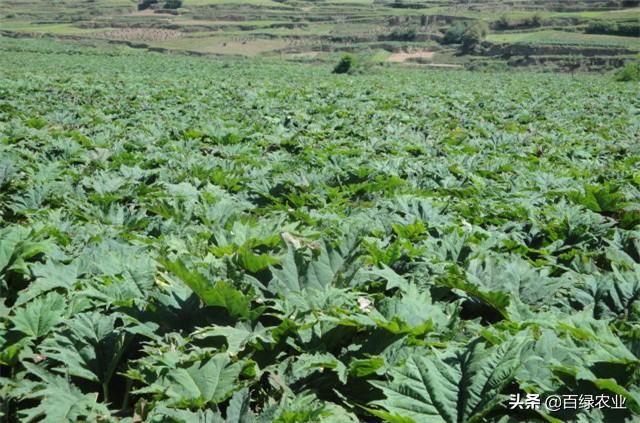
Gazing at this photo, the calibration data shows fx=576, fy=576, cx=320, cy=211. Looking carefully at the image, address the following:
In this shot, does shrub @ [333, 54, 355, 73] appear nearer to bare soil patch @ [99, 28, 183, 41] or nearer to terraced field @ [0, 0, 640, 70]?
terraced field @ [0, 0, 640, 70]

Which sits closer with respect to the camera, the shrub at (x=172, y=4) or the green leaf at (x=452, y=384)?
the green leaf at (x=452, y=384)

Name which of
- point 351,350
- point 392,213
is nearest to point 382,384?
point 351,350

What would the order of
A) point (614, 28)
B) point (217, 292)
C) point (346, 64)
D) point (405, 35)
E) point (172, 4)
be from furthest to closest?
point (172, 4) → point (405, 35) → point (614, 28) → point (346, 64) → point (217, 292)

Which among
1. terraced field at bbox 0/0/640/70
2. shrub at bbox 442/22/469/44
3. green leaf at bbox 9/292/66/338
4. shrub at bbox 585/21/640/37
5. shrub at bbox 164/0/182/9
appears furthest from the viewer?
shrub at bbox 164/0/182/9

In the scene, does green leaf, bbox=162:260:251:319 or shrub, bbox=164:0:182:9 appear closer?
green leaf, bbox=162:260:251:319

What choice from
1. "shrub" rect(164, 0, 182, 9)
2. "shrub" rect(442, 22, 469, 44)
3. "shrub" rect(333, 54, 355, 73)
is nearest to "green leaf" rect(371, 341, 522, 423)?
"shrub" rect(333, 54, 355, 73)

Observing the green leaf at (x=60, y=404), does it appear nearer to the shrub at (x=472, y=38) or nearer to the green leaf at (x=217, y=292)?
the green leaf at (x=217, y=292)

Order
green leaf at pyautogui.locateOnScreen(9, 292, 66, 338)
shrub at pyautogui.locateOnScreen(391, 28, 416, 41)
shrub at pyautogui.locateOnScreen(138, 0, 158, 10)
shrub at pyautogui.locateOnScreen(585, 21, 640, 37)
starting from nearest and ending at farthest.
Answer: green leaf at pyautogui.locateOnScreen(9, 292, 66, 338), shrub at pyautogui.locateOnScreen(585, 21, 640, 37), shrub at pyautogui.locateOnScreen(391, 28, 416, 41), shrub at pyautogui.locateOnScreen(138, 0, 158, 10)

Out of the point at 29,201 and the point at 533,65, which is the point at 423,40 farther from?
the point at 29,201

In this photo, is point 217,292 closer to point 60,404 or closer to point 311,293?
point 311,293

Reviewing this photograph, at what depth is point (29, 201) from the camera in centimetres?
541

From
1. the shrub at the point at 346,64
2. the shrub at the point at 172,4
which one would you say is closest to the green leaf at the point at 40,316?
the shrub at the point at 346,64

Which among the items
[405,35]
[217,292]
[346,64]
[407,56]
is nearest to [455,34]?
[405,35]

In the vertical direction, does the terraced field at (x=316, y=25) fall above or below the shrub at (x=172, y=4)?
below
